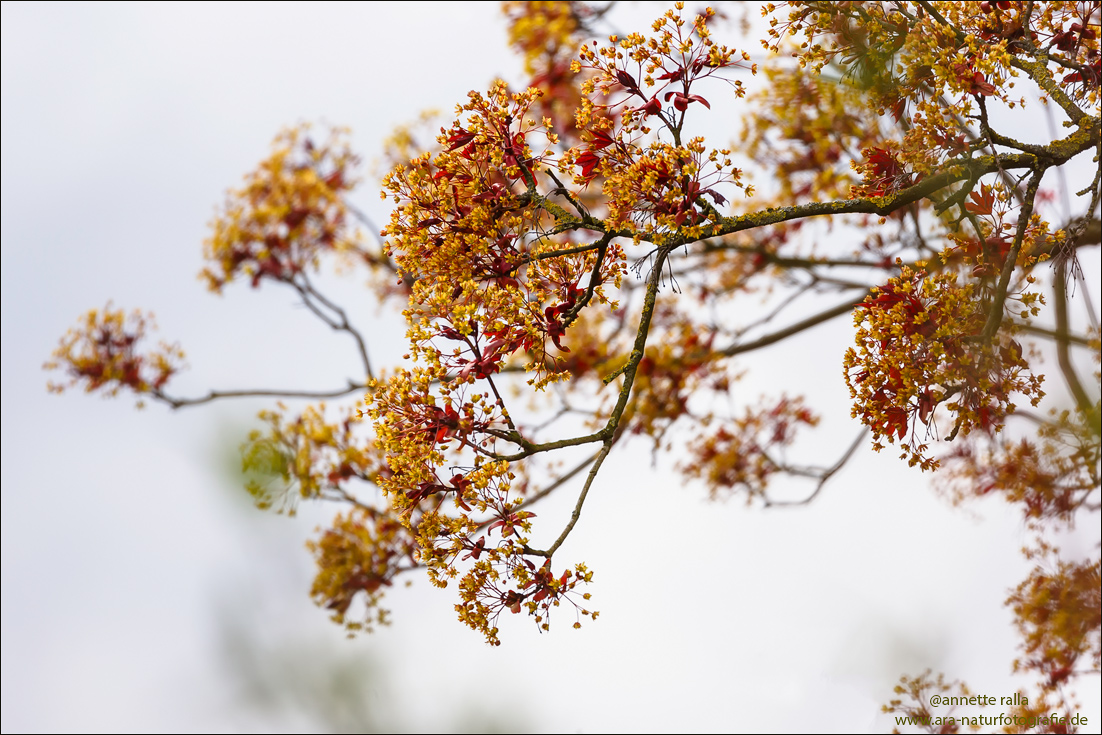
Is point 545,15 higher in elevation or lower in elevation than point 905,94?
higher

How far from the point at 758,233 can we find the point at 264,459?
2.38 m

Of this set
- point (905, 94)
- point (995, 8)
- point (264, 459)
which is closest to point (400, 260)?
point (905, 94)

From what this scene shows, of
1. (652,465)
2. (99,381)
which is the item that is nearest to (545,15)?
(652,465)

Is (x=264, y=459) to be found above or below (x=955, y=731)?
above

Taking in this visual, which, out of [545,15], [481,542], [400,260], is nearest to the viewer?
[481,542]

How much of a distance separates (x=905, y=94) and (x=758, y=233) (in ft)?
7.25

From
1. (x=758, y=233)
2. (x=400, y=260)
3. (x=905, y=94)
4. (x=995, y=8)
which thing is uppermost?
(x=758, y=233)

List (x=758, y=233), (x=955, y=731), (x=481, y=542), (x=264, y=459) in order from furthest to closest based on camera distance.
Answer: (x=758, y=233) < (x=264, y=459) < (x=955, y=731) < (x=481, y=542)

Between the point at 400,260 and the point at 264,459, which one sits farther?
the point at 264,459

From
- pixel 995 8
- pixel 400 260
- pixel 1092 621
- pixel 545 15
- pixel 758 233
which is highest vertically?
pixel 545 15

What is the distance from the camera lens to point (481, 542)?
55.2 inches

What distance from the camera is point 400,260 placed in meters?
1.50

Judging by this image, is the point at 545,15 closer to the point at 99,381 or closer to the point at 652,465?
the point at 652,465

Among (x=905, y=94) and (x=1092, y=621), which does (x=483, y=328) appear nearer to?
(x=905, y=94)
